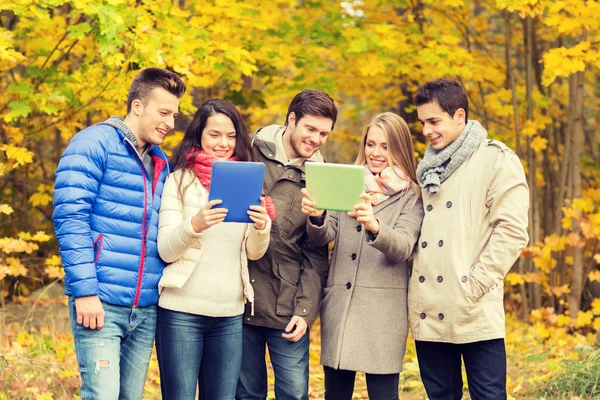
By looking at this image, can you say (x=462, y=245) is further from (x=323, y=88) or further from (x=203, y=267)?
(x=323, y=88)

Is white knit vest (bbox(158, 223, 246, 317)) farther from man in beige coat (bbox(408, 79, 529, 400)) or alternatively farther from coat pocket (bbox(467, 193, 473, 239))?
coat pocket (bbox(467, 193, 473, 239))

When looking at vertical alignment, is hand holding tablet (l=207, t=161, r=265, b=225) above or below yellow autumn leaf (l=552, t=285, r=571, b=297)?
above

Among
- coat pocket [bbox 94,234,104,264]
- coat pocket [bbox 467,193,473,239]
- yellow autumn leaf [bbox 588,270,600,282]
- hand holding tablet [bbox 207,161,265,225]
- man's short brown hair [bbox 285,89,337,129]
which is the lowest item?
yellow autumn leaf [bbox 588,270,600,282]

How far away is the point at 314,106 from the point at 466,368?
4.67 feet

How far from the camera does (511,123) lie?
828 cm

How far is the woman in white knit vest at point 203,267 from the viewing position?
3.35 m

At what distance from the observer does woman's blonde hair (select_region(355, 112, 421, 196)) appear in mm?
3684

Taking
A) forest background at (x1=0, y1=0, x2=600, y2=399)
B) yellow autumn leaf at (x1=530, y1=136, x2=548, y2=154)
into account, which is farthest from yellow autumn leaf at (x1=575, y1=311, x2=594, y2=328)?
yellow autumn leaf at (x1=530, y1=136, x2=548, y2=154)

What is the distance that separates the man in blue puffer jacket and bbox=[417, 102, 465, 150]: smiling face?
3.79 ft

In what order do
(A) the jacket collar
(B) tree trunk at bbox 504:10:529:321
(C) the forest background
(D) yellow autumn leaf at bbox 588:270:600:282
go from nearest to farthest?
(A) the jacket collar, (C) the forest background, (D) yellow autumn leaf at bbox 588:270:600:282, (B) tree trunk at bbox 504:10:529:321

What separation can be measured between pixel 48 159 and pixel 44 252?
1081 mm

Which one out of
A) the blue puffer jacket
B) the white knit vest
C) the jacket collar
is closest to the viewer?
the blue puffer jacket

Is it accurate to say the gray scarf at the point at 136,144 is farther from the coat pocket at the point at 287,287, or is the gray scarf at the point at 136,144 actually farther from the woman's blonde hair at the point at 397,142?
the woman's blonde hair at the point at 397,142

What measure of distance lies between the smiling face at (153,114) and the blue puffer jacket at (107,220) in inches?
3.8
